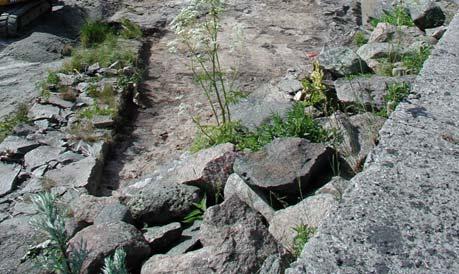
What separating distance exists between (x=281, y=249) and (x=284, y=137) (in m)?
1.01

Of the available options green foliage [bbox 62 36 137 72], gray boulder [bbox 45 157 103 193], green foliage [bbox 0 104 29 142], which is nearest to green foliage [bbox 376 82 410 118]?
gray boulder [bbox 45 157 103 193]

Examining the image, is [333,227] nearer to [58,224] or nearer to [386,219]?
[386,219]

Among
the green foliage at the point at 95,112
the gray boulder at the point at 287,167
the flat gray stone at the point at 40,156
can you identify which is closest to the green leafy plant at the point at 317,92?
the gray boulder at the point at 287,167

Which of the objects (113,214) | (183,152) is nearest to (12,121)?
(183,152)

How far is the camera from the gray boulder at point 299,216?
3.29 m

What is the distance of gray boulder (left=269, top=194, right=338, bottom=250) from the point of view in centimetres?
329

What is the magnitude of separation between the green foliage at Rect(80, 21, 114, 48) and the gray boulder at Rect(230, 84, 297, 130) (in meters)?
2.87

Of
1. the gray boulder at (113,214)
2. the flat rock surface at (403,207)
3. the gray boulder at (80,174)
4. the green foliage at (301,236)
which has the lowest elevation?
the gray boulder at (80,174)

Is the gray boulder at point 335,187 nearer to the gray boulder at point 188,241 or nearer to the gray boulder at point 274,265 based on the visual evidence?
the gray boulder at point 274,265

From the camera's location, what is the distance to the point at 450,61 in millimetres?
3930

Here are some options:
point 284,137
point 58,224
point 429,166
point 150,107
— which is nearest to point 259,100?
point 284,137

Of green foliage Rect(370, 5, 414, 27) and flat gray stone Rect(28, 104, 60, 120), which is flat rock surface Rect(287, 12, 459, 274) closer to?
green foliage Rect(370, 5, 414, 27)

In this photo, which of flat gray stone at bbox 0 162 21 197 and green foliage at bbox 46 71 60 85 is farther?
green foliage at bbox 46 71 60 85

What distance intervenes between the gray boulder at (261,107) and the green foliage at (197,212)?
0.92m
